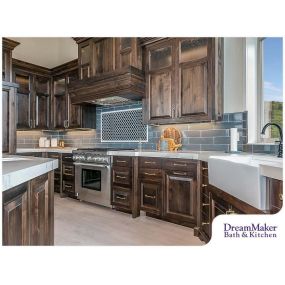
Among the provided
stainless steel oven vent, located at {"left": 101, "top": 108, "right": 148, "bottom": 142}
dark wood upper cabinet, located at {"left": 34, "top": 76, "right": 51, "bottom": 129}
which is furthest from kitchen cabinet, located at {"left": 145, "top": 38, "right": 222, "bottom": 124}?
dark wood upper cabinet, located at {"left": 34, "top": 76, "right": 51, "bottom": 129}

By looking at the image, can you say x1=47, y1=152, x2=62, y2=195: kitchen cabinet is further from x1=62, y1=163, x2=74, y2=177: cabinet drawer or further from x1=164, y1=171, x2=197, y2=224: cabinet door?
x1=164, y1=171, x2=197, y2=224: cabinet door

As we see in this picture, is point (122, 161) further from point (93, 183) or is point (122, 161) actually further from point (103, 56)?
point (103, 56)

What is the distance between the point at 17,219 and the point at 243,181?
0.85 m

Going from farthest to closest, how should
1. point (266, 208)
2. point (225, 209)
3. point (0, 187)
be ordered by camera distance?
point (225, 209) → point (266, 208) → point (0, 187)

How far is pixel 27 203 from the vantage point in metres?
0.77

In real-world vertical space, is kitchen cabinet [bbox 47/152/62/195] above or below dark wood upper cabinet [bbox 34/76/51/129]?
below

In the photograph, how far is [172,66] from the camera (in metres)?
1.99

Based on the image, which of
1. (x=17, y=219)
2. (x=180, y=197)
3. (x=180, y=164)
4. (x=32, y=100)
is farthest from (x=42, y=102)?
(x=17, y=219)

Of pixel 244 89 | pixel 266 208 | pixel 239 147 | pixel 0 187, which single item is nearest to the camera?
pixel 0 187

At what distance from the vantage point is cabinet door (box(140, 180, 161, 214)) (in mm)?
1911

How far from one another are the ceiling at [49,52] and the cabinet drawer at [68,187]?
1757 millimetres

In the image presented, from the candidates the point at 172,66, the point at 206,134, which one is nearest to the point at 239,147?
the point at 206,134
